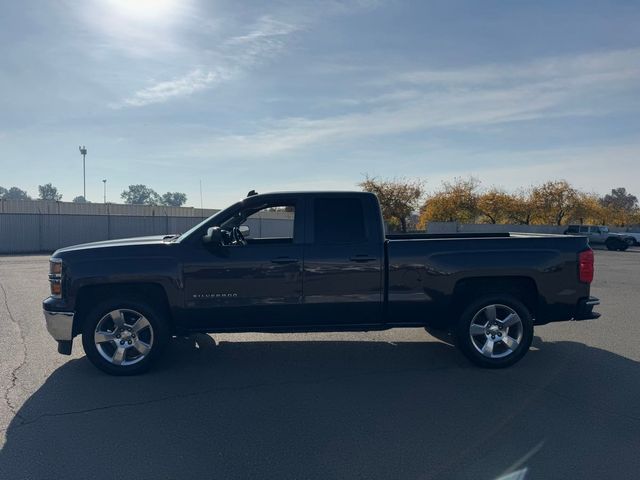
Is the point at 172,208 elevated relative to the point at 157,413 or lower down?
elevated

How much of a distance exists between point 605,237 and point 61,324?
3812cm

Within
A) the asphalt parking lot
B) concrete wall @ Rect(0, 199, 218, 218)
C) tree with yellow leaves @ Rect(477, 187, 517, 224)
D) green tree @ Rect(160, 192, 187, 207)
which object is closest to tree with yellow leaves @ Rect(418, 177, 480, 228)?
tree with yellow leaves @ Rect(477, 187, 517, 224)

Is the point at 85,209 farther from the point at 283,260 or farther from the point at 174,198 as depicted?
the point at 174,198

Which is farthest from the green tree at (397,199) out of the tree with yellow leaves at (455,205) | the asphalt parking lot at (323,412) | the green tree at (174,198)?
the green tree at (174,198)

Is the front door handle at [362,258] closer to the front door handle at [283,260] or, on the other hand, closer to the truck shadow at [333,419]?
the front door handle at [283,260]

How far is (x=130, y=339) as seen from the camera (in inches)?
225

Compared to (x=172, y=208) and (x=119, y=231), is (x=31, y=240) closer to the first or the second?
(x=119, y=231)

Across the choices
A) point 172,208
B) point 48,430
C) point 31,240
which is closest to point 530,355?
point 48,430

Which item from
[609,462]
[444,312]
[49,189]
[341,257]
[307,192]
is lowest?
[609,462]

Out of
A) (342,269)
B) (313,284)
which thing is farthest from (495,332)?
(313,284)

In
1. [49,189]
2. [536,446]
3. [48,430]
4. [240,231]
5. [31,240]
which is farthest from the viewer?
[49,189]

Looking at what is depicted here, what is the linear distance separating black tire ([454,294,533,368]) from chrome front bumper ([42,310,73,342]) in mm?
4310

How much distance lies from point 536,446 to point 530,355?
2.69 m

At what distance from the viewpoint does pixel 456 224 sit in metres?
45.2
